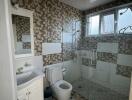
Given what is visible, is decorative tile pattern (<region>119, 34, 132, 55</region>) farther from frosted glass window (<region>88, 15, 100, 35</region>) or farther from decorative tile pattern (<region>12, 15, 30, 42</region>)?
decorative tile pattern (<region>12, 15, 30, 42</region>)

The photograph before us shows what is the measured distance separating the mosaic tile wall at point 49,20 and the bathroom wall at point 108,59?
839 mm

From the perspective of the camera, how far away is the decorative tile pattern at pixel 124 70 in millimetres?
2488

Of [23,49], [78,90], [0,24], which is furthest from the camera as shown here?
[78,90]

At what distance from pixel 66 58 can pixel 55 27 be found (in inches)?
37.7

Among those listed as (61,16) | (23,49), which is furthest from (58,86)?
(61,16)

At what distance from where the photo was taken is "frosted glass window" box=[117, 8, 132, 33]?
2477mm

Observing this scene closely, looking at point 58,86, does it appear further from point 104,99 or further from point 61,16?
point 61,16

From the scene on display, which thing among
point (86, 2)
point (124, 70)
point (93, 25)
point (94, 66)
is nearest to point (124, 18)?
point (93, 25)

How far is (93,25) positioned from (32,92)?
2.50 m

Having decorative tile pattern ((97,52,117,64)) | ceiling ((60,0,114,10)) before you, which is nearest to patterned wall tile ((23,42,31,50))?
ceiling ((60,0,114,10))

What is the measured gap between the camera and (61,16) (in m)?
2.76

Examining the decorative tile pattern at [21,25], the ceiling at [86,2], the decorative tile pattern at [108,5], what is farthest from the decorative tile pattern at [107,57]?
the decorative tile pattern at [21,25]

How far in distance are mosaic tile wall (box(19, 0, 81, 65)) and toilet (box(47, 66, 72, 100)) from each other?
0.24 m

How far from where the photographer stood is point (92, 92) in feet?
9.02
